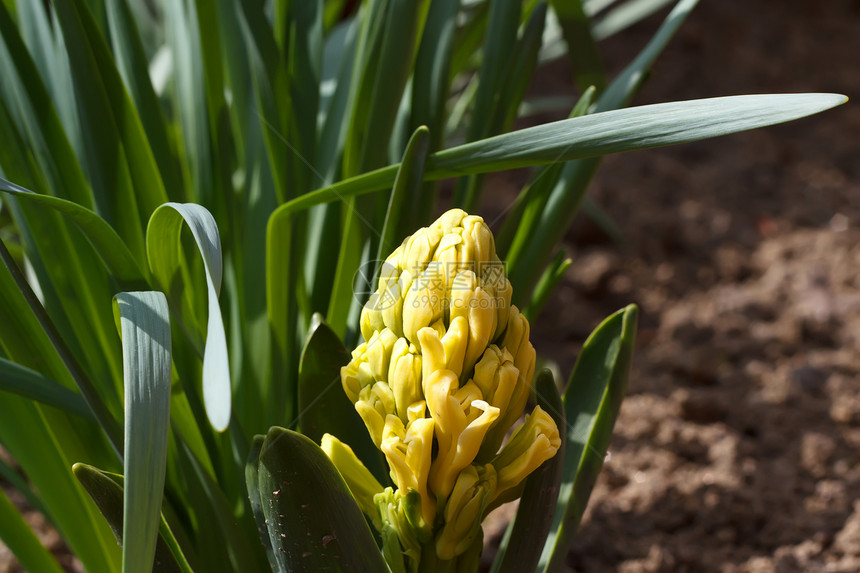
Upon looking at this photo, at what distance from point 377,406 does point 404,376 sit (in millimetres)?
36

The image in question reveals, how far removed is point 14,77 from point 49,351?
0.83 ft

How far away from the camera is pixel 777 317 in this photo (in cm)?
150

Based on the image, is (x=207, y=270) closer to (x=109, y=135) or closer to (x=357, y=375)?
(x=357, y=375)

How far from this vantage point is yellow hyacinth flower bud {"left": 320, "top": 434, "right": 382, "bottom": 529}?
0.55 m

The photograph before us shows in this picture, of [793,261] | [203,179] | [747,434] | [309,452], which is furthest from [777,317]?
[309,452]

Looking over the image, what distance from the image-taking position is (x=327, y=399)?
25.7 inches

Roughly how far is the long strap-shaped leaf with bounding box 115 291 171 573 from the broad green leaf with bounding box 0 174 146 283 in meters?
0.12

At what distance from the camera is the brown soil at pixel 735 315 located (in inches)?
41.5

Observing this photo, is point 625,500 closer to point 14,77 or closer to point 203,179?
point 203,179

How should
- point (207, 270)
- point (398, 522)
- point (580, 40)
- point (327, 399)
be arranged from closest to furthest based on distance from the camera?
point (207, 270), point (398, 522), point (327, 399), point (580, 40)

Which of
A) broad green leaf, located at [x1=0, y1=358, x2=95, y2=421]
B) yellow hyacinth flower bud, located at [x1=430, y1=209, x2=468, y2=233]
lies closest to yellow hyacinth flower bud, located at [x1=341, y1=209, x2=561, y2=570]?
yellow hyacinth flower bud, located at [x1=430, y1=209, x2=468, y2=233]

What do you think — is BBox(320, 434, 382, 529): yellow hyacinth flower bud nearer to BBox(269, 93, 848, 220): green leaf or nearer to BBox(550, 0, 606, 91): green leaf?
BBox(269, 93, 848, 220): green leaf

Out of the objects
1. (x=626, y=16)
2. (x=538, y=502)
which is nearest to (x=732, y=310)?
(x=626, y=16)

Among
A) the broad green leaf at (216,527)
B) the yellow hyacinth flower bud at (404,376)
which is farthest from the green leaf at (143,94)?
the yellow hyacinth flower bud at (404,376)
